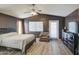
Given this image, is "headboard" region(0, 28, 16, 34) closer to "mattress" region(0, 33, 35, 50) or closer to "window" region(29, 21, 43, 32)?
"mattress" region(0, 33, 35, 50)

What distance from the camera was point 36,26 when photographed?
229 cm

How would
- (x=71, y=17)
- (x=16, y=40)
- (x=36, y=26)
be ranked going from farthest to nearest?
(x=36, y=26) < (x=71, y=17) < (x=16, y=40)

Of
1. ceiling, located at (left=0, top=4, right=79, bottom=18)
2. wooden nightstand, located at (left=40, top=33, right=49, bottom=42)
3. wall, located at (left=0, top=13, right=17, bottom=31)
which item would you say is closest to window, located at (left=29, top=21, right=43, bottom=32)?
wooden nightstand, located at (left=40, top=33, right=49, bottom=42)

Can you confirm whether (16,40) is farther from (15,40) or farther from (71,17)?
(71,17)

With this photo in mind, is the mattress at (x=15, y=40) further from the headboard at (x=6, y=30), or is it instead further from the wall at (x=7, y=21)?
the wall at (x=7, y=21)

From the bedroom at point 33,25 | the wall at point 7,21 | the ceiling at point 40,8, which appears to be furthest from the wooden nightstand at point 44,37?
the wall at point 7,21

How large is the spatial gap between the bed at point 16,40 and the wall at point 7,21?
18cm

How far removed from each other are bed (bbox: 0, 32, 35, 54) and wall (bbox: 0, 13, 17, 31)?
6.9 inches

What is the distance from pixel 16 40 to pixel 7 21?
451mm

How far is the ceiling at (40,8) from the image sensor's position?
1.83m

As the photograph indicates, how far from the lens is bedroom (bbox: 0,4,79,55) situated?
6.51 feet

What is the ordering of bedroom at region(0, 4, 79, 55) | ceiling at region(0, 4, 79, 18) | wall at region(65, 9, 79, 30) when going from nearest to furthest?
ceiling at region(0, 4, 79, 18) → bedroom at region(0, 4, 79, 55) → wall at region(65, 9, 79, 30)

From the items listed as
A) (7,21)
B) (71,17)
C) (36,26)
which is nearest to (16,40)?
(7,21)
